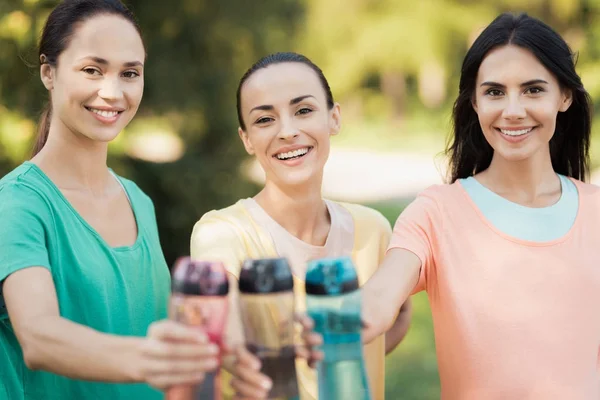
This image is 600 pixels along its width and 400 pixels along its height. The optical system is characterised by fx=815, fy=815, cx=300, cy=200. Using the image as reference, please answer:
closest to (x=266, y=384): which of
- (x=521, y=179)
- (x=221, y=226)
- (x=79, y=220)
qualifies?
(x=79, y=220)

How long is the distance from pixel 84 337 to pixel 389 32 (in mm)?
23777

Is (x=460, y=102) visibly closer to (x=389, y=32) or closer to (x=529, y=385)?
(x=529, y=385)

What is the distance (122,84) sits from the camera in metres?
2.16

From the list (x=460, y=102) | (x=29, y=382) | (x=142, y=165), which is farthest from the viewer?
(x=142, y=165)

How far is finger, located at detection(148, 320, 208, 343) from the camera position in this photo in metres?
1.32

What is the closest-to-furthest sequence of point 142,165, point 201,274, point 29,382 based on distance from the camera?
point 201,274, point 29,382, point 142,165

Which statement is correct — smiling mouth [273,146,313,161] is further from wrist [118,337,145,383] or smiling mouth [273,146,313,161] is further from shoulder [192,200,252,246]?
wrist [118,337,145,383]

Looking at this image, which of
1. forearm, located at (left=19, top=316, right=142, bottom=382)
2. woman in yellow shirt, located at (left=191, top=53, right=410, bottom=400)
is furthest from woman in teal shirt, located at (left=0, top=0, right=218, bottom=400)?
woman in yellow shirt, located at (left=191, top=53, right=410, bottom=400)

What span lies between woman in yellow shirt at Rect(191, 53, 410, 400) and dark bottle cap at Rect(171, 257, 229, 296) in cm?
95

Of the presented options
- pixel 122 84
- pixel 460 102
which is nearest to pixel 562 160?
pixel 460 102

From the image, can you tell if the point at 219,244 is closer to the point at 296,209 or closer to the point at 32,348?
the point at 296,209

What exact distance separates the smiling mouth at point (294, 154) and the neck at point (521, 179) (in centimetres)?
55

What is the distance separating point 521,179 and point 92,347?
4.82 ft

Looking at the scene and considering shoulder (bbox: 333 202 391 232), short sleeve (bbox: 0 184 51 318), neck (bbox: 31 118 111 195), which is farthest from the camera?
shoulder (bbox: 333 202 391 232)
